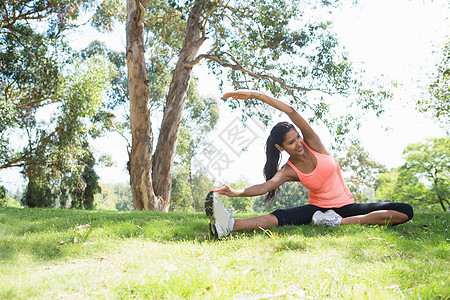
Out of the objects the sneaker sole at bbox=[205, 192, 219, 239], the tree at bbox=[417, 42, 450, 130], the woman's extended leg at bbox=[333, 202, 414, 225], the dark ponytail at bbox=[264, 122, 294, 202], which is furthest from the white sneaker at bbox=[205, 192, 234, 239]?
the tree at bbox=[417, 42, 450, 130]

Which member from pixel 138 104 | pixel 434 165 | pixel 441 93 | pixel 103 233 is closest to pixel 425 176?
pixel 434 165

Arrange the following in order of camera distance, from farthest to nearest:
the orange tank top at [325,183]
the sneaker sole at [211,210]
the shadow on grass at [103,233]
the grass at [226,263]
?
1. the orange tank top at [325,183]
2. the sneaker sole at [211,210]
3. the shadow on grass at [103,233]
4. the grass at [226,263]

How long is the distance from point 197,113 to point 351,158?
1405 cm

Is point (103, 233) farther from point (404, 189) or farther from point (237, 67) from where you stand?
point (404, 189)

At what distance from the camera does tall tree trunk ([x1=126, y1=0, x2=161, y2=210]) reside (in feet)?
28.2

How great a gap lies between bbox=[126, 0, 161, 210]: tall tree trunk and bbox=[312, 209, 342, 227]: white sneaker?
5.92 meters

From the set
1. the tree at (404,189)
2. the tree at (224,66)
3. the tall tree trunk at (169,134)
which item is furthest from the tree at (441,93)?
the tree at (404,189)

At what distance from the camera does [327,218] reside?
3.64 metres

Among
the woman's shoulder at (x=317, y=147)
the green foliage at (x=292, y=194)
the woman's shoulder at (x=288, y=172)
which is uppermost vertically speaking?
the woman's shoulder at (x=317, y=147)

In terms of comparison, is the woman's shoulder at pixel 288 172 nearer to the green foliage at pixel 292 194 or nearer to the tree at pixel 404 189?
the tree at pixel 404 189

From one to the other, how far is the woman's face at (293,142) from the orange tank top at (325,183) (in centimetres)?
19

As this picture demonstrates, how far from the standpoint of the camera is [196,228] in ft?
12.8

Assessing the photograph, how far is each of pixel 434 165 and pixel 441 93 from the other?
13.7 metres

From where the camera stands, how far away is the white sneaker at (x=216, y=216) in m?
3.20
